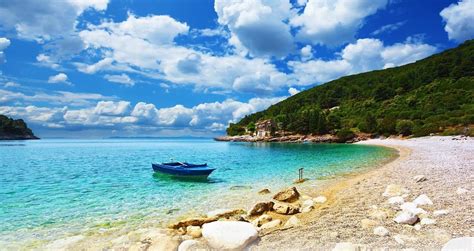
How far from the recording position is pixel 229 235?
861cm

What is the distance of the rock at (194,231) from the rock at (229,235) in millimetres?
909

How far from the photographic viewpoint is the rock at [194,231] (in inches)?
400

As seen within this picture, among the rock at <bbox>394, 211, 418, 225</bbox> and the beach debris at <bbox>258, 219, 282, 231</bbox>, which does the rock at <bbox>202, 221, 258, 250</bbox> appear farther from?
the rock at <bbox>394, 211, 418, 225</bbox>

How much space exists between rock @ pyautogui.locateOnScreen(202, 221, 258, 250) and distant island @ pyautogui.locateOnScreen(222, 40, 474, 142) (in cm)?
7392

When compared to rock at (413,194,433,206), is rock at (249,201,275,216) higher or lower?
lower

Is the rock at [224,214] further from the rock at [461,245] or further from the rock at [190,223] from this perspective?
the rock at [461,245]

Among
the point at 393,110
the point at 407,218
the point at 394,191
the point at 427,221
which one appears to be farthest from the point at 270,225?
the point at 393,110

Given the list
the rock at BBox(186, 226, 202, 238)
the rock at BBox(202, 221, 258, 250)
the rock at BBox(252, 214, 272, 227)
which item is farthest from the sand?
the rock at BBox(186, 226, 202, 238)

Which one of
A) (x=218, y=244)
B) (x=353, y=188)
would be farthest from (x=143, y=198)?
Answer: (x=353, y=188)

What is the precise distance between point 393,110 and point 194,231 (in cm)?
12791

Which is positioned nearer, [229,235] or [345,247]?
[345,247]

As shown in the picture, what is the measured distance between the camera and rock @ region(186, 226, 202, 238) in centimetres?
1016

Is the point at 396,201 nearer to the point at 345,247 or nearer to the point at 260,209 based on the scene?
the point at 260,209

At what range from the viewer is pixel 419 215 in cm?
959
